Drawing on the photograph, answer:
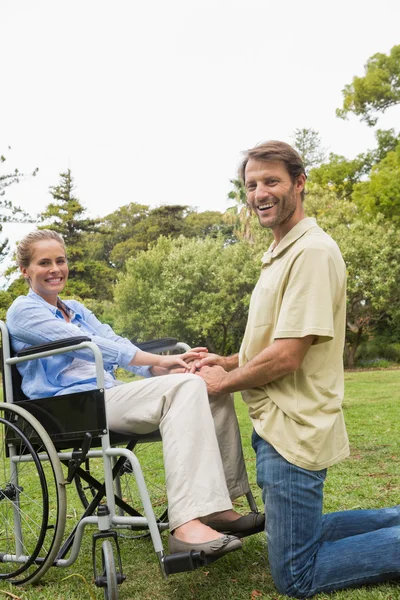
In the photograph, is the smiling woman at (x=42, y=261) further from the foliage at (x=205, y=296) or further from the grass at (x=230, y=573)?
the foliage at (x=205, y=296)

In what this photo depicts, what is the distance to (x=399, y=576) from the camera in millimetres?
2443

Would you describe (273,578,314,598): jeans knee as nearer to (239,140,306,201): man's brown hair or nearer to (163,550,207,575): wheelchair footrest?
(163,550,207,575): wheelchair footrest

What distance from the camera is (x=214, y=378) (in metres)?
2.70

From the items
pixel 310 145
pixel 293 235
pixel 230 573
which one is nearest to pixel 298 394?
pixel 293 235

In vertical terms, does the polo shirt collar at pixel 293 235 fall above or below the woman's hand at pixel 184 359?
above

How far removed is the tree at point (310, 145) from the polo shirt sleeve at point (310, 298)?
36.3m

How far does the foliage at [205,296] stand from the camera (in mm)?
24719

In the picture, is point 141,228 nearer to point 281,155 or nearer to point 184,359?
point 184,359

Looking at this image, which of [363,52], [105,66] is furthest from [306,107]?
[105,66]

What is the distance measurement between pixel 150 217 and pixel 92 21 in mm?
26424

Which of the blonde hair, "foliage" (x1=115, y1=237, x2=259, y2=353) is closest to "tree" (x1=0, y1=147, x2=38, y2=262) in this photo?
"foliage" (x1=115, y1=237, x2=259, y2=353)

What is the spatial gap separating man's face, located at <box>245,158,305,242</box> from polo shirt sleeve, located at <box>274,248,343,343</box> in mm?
234

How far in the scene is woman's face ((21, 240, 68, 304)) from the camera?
10.0 ft

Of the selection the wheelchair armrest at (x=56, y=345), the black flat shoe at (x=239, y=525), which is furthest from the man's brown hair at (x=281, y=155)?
the black flat shoe at (x=239, y=525)
